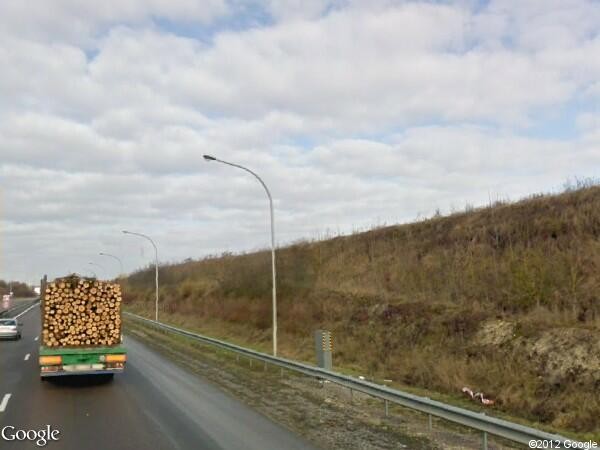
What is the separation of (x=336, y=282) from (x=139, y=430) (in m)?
23.3

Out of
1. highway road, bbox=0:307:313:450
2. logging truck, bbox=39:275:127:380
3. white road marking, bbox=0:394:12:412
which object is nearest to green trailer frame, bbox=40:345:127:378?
logging truck, bbox=39:275:127:380

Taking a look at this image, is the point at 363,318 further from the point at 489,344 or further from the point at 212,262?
the point at 212,262

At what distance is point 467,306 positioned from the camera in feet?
68.0

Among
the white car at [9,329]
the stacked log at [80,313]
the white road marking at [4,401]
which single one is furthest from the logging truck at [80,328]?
the white car at [9,329]

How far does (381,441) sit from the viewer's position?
9.60 meters

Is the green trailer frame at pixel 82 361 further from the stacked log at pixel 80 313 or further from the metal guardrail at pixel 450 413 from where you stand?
the metal guardrail at pixel 450 413

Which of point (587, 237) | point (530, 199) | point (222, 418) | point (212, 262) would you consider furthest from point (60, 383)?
point (212, 262)

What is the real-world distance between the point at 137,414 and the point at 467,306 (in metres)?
12.6

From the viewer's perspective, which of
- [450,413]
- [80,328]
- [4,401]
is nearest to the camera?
[450,413]

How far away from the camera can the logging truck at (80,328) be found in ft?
51.1

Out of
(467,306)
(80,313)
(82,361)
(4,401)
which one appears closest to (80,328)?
(80,313)

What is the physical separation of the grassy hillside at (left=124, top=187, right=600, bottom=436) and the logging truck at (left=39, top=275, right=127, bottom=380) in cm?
847

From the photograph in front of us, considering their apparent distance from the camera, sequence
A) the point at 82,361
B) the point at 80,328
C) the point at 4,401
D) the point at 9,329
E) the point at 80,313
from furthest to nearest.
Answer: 1. the point at 9,329
2. the point at 80,313
3. the point at 80,328
4. the point at 82,361
5. the point at 4,401

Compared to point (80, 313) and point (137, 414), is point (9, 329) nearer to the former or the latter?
point (80, 313)
